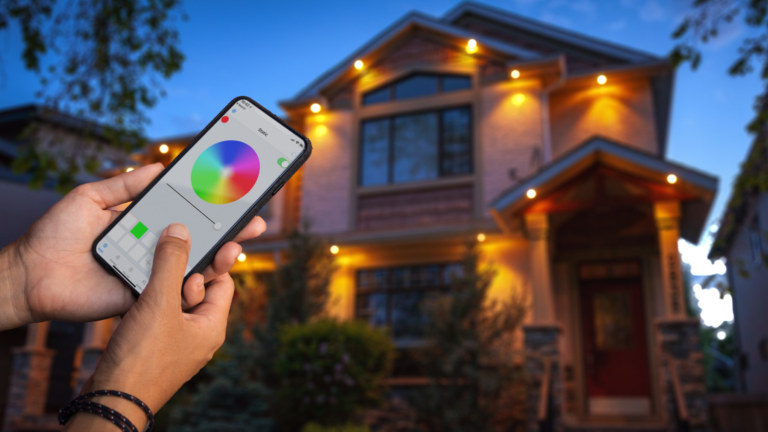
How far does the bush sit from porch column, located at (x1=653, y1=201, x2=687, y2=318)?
4609 millimetres

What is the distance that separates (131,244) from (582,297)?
12222mm

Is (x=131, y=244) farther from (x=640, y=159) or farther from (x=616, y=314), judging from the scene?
(x=616, y=314)

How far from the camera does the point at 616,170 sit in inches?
425

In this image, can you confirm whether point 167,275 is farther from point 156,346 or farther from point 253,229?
point 253,229

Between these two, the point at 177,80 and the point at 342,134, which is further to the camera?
the point at 342,134

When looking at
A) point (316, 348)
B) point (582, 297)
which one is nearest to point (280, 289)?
point (316, 348)

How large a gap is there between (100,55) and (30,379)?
9.78 m

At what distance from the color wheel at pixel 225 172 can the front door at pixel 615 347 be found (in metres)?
11.7

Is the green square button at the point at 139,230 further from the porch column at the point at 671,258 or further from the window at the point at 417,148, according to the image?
the window at the point at 417,148

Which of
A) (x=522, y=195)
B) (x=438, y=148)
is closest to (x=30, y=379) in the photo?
(x=438, y=148)

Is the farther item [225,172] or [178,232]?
[225,172]

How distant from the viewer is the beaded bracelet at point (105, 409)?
3.42 ft

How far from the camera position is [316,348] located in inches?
390

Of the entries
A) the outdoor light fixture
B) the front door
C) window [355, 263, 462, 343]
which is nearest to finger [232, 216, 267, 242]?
window [355, 263, 462, 343]
